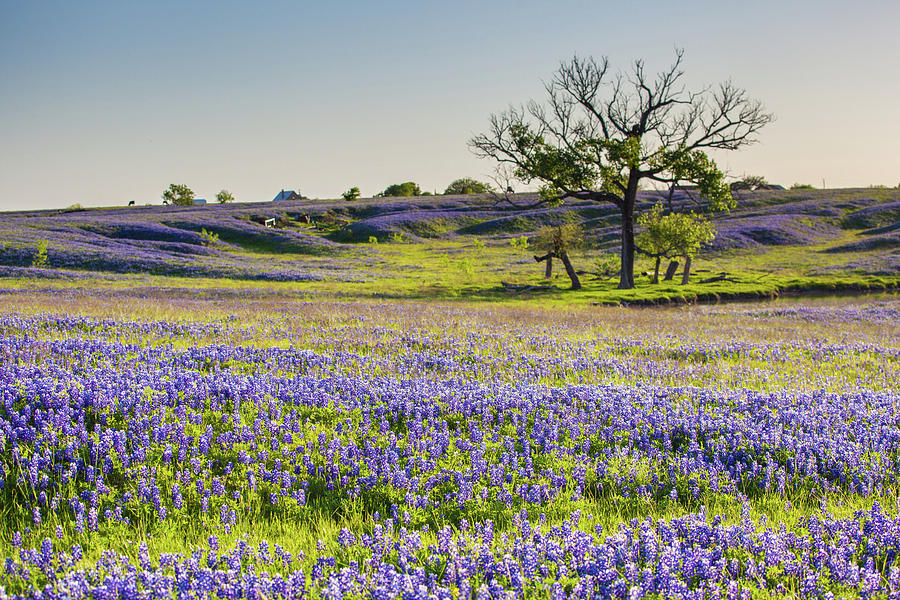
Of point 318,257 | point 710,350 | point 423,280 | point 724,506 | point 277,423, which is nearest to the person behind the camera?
point 724,506

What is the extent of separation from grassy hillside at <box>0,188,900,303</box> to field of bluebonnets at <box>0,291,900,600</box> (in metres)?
21.3

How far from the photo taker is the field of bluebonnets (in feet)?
10.6

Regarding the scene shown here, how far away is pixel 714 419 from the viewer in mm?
6598

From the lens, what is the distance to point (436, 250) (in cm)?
6022

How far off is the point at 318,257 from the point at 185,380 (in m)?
48.7

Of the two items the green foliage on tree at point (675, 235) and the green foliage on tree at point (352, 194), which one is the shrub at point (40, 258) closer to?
the green foliage on tree at point (675, 235)

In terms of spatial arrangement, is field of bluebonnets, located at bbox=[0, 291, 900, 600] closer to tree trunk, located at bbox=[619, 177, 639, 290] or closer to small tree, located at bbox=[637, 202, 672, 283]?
tree trunk, located at bbox=[619, 177, 639, 290]

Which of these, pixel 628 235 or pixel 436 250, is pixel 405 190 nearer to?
pixel 436 250

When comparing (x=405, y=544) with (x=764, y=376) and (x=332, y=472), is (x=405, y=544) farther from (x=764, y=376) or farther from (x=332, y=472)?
(x=764, y=376)

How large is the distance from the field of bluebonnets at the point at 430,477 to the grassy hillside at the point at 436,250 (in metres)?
21.3

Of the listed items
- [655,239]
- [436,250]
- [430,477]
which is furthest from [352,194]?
A: [430,477]

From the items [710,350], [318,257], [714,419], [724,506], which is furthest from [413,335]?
[318,257]

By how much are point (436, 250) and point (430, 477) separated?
5582 centimetres

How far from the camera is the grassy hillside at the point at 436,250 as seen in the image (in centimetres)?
3472
